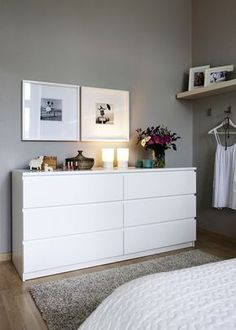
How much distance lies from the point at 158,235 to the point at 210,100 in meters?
1.73

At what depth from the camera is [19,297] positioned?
6.57ft

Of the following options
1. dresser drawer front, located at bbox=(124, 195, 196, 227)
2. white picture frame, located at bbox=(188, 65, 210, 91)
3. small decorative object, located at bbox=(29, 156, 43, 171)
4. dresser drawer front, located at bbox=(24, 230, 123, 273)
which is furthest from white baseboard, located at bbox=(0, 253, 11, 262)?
white picture frame, located at bbox=(188, 65, 210, 91)

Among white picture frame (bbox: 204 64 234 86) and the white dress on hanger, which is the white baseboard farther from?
white picture frame (bbox: 204 64 234 86)

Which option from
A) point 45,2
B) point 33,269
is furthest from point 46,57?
point 33,269

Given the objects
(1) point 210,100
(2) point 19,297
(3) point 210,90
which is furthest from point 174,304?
(1) point 210,100

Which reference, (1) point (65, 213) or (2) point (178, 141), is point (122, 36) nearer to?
(2) point (178, 141)

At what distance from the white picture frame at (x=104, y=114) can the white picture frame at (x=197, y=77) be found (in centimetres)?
81

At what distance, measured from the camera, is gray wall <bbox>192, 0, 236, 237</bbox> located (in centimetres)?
324

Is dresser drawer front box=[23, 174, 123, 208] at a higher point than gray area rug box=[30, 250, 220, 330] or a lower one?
higher

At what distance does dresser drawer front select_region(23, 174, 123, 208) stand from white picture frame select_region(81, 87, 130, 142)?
2.12 feet

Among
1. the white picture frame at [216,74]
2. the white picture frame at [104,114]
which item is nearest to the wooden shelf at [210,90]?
the white picture frame at [216,74]

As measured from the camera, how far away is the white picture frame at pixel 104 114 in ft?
9.96

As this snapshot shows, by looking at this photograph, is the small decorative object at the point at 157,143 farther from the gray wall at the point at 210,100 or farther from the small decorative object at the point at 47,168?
the small decorative object at the point at 47,168

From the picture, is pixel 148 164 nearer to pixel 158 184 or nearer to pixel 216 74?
pixel 158 184
